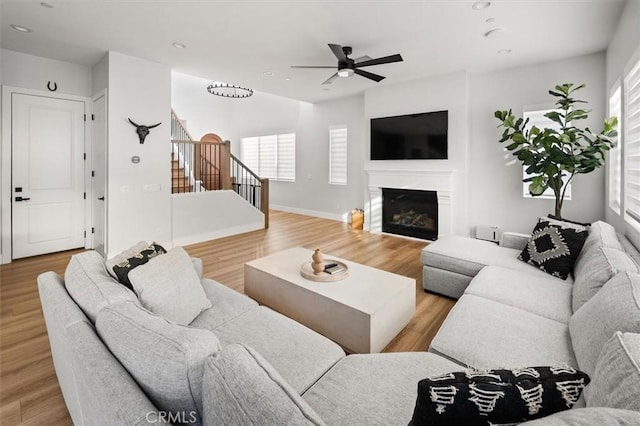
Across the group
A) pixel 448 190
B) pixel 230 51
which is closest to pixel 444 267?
pixel 448 190

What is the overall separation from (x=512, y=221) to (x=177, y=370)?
5596 millimetres

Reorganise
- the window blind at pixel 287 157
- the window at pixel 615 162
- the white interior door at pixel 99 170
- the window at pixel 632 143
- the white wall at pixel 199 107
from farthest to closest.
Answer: the white wall at pixel 199 107 < the window blind at pixel 287 157 < the white interior door at pixel 99 170 < the window at pixel 615 162 < the window at pixel 632 143

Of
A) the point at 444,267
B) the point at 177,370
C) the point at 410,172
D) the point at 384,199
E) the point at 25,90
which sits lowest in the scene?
the point at 444,267

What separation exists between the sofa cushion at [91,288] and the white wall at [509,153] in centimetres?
543

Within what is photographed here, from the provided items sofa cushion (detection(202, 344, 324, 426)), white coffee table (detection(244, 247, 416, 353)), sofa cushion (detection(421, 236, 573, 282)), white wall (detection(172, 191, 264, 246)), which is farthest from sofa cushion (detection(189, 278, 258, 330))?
white wall (detection(172, 191, 264, 246))

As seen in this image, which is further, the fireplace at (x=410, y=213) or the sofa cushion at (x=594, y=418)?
the fireplace at (x=410, y=213)

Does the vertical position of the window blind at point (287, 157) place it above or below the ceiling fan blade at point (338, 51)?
below

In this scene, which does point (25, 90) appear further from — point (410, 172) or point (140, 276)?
point (410, 172)

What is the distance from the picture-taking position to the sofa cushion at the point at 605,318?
4.33ft

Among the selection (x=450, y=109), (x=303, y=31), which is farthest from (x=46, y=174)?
(x=450, y=109)

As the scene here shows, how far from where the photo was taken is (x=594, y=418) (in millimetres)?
661

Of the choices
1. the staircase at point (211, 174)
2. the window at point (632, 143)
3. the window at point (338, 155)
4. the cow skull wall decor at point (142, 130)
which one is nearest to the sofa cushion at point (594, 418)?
the window at point (632, 143)

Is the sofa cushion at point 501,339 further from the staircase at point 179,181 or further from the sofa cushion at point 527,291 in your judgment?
the staircase at point 179,181

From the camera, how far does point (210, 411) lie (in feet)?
2.70
